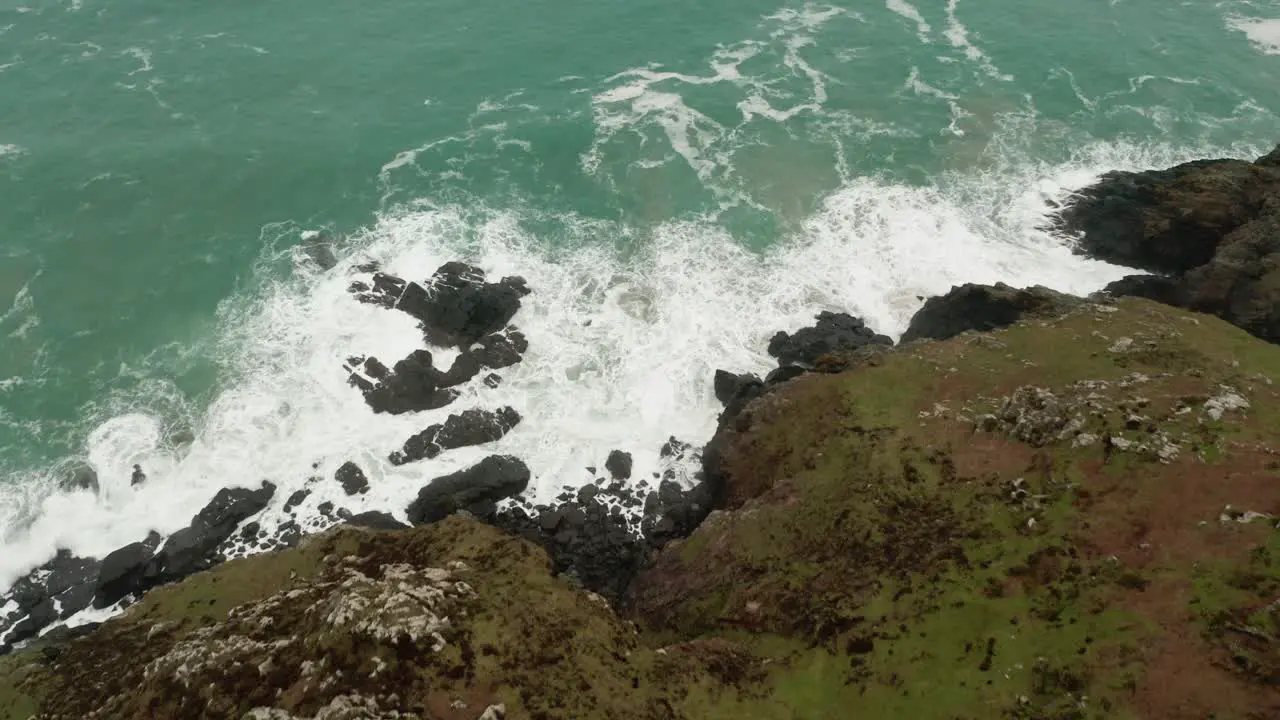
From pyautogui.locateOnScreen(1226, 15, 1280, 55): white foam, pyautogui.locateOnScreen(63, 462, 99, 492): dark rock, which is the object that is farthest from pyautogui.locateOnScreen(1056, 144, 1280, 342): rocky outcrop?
pyautogui.locateOnScreen(63, 462, 99, 492): dark rock

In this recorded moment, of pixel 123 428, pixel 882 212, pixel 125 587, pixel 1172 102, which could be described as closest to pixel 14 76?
pixel 123 428

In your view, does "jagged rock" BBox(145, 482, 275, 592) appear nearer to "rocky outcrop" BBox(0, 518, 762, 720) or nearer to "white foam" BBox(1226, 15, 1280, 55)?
"rocky outcrop" BBox(0, 518, 762, 720)

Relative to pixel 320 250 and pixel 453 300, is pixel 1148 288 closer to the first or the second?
pixel 453 300

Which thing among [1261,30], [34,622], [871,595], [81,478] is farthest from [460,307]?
[1261,30]

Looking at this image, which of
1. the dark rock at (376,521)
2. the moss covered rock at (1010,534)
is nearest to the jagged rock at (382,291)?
the dark rock at (376,521)

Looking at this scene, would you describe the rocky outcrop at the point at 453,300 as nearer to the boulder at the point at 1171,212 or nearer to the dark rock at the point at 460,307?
the dark rock at the point at 460,307

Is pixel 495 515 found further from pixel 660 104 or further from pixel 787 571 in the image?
pixel 660 104

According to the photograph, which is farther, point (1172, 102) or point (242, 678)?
point (1172, 102)
